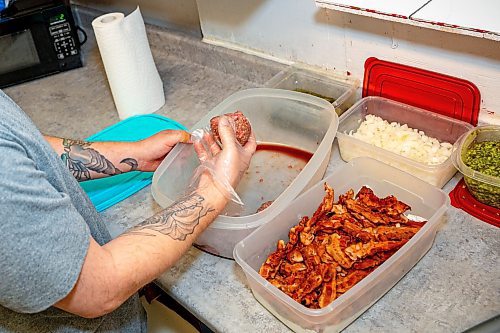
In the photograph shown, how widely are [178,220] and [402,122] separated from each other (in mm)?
642

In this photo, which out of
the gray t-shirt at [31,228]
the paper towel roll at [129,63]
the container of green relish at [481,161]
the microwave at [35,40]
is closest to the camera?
the gray t-shirt at [31,228]

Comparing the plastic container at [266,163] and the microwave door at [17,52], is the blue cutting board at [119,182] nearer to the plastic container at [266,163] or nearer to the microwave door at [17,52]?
the plastic container at [266,163]

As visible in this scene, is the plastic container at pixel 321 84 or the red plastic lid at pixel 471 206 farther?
the plastic container at pixel 321 84

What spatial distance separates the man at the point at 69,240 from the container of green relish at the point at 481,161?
1.39 ft

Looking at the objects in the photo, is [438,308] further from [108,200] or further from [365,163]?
[108,200]

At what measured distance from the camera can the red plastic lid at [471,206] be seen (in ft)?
3.34

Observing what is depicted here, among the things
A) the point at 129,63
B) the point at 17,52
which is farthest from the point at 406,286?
the point at 17,52

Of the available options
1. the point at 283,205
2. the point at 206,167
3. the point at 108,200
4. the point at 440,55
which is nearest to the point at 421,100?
the point at 440,55

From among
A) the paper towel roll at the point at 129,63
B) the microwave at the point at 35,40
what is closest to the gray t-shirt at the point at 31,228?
the paper towel roll at the point at 129,63

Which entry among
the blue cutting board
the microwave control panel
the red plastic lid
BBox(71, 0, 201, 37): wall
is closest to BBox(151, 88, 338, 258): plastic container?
the blue cutting board

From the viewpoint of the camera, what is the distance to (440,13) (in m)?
1.06

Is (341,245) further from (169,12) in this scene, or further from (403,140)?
(169,12)

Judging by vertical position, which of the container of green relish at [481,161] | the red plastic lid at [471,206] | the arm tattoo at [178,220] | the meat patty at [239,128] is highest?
the meat patty at [239,128]

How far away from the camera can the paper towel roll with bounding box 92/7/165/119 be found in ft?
4.54
